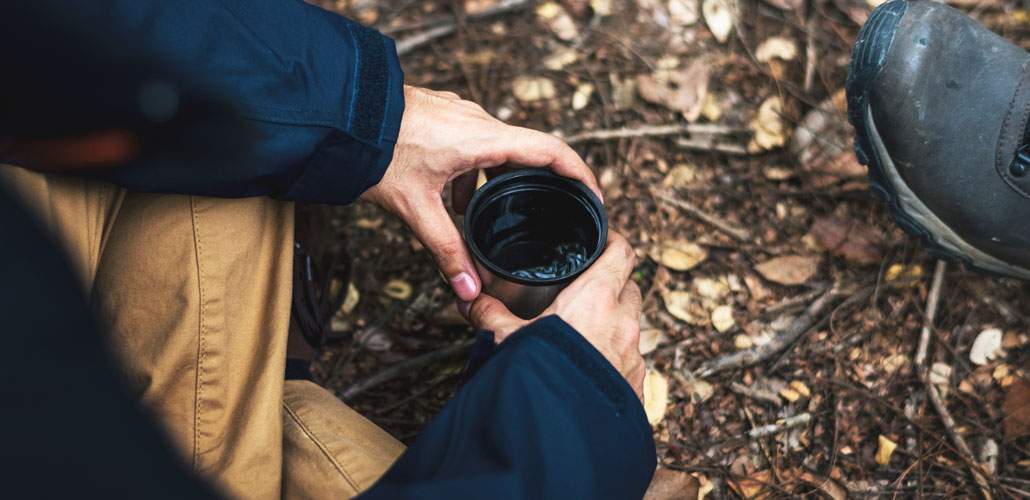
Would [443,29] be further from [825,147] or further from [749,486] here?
[749,486]

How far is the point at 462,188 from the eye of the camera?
1888mm

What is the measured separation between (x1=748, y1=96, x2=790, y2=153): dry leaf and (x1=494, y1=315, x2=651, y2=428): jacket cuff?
56.3 inches


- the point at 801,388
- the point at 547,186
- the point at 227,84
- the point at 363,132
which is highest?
the point at 227,84

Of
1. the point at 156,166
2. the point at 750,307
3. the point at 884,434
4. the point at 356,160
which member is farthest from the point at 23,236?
the point at 884,434

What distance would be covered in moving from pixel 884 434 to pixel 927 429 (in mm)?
115

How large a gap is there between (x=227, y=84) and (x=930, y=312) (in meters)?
2.05

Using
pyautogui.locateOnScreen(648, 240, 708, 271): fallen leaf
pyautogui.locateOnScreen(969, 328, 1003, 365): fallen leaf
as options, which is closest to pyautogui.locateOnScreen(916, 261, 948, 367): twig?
pyautogui.locateOnScreen(969, 328, 1003, 365): fallen leaf

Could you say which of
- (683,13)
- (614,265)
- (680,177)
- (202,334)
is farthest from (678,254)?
(202,334)

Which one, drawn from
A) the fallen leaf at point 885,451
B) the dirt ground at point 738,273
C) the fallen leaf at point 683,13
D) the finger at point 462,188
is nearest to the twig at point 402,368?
the dirt ground at point 738,273

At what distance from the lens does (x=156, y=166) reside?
1515 millimetres

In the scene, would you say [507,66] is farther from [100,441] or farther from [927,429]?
[100,441]

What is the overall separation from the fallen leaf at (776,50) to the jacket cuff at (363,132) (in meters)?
1.57

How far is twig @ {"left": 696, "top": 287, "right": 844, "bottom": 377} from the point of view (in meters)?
2.31

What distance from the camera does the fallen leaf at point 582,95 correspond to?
273cm
